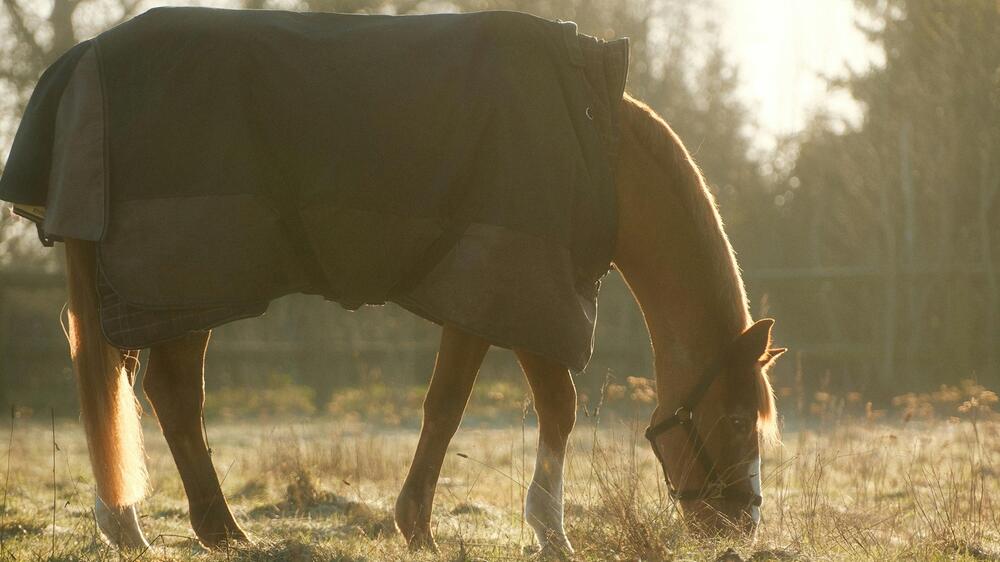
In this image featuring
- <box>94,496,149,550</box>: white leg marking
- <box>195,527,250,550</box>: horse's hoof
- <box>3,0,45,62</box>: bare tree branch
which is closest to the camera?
<box>195,527,250,550</box>: horse's hoof

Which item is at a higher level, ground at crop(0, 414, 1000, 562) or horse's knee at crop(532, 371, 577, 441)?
horse's knee at crop(532, 371, 577, 441)

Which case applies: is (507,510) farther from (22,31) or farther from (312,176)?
(22,31)

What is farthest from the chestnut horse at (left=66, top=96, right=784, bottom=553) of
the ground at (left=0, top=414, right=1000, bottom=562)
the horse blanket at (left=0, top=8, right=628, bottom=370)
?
the horse blanket at (left=0, top=8, right=628, bottom=370)

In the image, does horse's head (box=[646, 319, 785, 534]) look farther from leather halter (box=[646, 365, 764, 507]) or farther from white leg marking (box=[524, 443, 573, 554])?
white leg marking (box=[524, 443, 573, 554])

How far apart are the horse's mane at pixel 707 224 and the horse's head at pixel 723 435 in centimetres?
1

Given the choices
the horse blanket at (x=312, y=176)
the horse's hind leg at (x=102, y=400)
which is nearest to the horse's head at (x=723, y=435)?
the horse blanket at (x=312, y=176)

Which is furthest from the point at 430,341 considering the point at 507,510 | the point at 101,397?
the point at 101,397

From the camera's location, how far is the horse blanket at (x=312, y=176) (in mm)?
3424

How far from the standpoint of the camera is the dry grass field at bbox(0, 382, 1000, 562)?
3350 mm

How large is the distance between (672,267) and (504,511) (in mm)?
1758

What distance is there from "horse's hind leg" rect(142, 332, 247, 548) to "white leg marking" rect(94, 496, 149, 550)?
274 millimetres

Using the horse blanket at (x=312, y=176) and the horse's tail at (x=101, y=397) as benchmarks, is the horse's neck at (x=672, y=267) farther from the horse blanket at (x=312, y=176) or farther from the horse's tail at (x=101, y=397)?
the horse's tail at (x=101, y=397)

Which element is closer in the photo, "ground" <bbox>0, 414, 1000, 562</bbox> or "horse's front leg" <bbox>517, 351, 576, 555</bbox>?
"ground" <bbox>0, 414, 1000, 562</bbox>

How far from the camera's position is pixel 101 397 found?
3475mm
